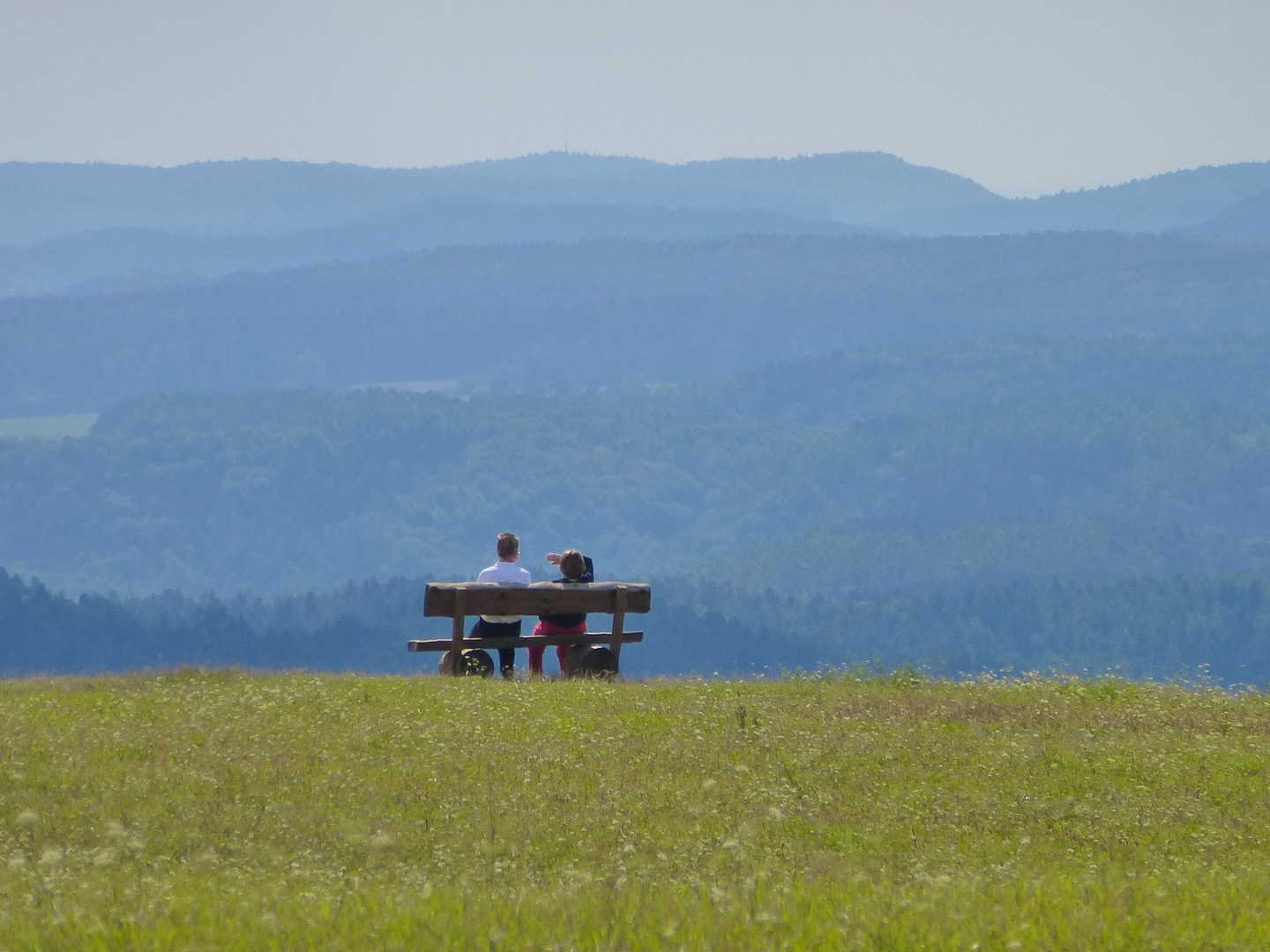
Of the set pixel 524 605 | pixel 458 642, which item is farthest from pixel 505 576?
pixel 458 642

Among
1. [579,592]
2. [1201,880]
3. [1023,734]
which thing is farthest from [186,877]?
[579,592]

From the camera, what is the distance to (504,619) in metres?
15.8

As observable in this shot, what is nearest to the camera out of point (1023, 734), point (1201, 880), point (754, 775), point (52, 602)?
point (1201, 880)

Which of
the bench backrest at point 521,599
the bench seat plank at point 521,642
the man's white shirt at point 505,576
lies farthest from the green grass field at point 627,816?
the man's white shirt at point 505,576

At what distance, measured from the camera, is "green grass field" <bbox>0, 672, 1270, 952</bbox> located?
19.5 ft

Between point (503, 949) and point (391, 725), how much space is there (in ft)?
19.6

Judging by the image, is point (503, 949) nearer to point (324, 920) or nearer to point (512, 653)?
point (324, 920)

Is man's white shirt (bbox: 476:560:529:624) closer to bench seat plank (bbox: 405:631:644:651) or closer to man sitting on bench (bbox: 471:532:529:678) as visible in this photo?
man sitting on bench (bbox: 471:532:529:678)

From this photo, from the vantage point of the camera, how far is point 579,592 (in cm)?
1534

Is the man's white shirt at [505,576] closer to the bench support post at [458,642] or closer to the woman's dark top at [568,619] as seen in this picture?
the woman's dark top at [568,619]

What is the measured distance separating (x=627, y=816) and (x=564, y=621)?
718 centimetres

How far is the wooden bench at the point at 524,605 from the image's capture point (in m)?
15.0

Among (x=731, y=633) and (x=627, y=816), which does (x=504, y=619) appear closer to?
(x=627, y=816)

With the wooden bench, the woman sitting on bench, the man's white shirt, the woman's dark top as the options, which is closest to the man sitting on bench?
the man's white shirt
